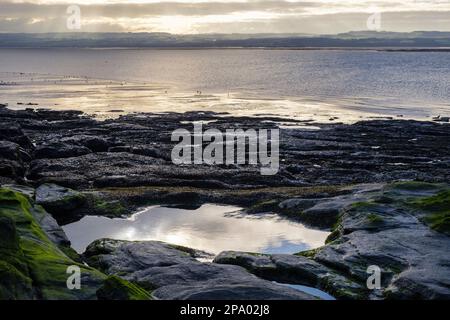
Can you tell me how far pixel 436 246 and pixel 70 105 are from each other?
82.0m

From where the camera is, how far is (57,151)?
4922 cm

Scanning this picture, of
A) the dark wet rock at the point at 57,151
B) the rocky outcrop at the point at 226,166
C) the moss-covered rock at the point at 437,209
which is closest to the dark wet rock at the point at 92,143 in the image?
the rocky outcrop at the point at 226,166

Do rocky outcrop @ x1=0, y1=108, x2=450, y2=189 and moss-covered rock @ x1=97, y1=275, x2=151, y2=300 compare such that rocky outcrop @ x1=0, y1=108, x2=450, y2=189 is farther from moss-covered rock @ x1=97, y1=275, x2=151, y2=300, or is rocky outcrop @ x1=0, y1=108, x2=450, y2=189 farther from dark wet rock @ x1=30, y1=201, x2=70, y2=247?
moss-covered rock @ x1=97, y1=275, x2=151, y2=300

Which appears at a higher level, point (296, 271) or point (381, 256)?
point (381, 256)

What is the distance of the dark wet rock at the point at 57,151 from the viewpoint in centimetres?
4906

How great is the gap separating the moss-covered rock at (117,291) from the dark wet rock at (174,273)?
8.45 ft

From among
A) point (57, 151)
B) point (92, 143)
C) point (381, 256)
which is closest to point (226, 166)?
point (92, 143)

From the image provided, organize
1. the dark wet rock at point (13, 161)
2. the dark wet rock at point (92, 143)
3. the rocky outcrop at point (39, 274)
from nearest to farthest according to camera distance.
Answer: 1. the rocky outcrop at point (39, 274)
2. the dark wet rock at point (13, 161)
3. the dark wet rock at point (92, 143)

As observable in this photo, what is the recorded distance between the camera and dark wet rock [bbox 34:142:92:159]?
49062 mm

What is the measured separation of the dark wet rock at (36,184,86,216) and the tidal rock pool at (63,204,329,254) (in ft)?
3.94

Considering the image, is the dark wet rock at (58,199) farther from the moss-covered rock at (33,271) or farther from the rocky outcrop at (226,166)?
the moss-covered rock at (33,271)

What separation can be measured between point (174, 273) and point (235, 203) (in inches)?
627

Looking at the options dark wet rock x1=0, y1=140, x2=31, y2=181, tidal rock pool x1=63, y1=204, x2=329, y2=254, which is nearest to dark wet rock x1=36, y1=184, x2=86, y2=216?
tidal rock pool x1=63, y1=204, x2=329, y2=254

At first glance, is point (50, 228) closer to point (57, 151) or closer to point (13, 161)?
point (13, 161)
